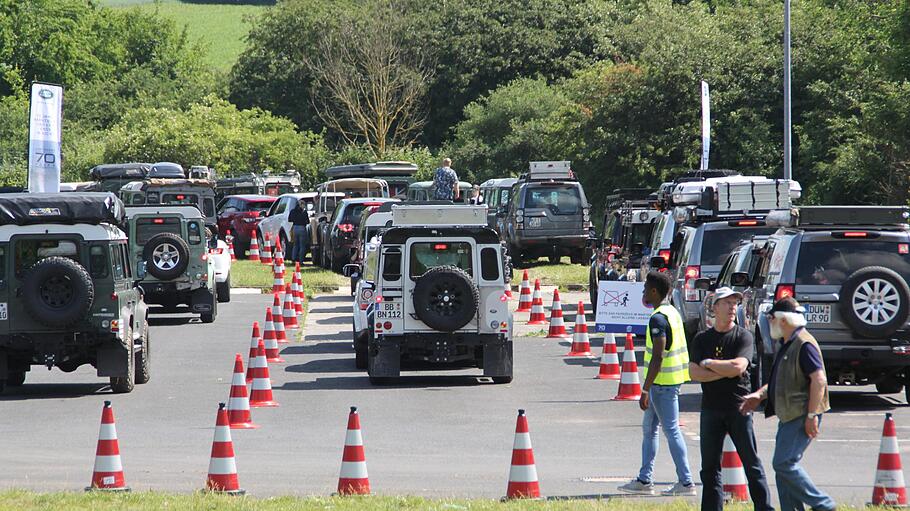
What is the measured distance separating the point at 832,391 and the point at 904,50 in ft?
56.3

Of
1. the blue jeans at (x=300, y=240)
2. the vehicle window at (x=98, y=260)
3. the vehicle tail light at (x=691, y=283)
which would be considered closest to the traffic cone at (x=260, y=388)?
the vehicle window at (x=98, y=260)

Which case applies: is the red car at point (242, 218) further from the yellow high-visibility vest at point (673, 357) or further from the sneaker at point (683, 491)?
the sneaker at point (683, 491)

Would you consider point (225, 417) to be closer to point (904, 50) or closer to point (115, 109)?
point (904, 50)

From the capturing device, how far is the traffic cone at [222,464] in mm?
10617

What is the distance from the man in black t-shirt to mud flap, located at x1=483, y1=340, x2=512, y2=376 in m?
7.86

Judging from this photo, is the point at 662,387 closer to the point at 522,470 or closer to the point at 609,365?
the point at 522,470

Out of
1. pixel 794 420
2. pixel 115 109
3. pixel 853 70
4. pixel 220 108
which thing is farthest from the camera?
pixel 115 109

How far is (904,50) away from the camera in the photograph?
106 feet

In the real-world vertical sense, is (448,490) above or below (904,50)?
below

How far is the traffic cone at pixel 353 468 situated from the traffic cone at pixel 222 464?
2.51ft

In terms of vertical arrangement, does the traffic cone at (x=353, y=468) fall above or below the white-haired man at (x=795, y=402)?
below

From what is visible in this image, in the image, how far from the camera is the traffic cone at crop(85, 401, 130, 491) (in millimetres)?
10680

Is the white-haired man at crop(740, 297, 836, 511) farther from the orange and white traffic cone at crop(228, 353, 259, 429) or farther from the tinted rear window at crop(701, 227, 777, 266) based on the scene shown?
the tinted rear window at crop(701, 227, 777, 266)

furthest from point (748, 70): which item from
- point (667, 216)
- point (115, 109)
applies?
point (115, 109)
